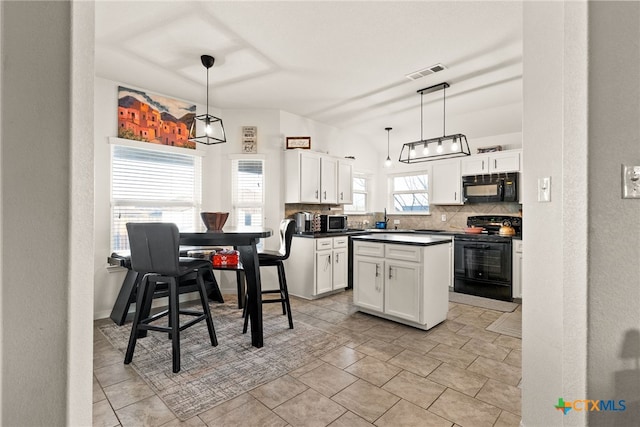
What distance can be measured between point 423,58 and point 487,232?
2997mm

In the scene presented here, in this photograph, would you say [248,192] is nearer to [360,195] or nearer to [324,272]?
[324,272]

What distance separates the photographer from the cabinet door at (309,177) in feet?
15.0

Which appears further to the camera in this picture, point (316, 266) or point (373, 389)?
point (316, 266)

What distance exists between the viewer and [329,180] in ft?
16.5

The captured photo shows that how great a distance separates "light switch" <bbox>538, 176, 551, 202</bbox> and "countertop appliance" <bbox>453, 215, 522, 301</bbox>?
10.7ft

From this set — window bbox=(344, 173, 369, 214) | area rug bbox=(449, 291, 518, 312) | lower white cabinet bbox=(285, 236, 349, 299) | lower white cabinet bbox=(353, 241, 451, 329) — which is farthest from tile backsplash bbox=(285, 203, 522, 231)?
lower white cabinet bbox=(353, 241, 451, 329)

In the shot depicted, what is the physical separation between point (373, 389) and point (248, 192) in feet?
10.6

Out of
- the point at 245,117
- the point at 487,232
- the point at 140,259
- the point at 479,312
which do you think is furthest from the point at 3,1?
the point at 487,232

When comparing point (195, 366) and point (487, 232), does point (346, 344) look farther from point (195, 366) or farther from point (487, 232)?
point (487, 232)

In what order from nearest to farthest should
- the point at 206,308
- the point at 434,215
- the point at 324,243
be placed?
1. the point at 206,308
2. the point at 324,243
3. the point at 434,215

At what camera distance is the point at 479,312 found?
148 inches

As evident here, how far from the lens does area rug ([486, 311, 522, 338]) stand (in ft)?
10.2

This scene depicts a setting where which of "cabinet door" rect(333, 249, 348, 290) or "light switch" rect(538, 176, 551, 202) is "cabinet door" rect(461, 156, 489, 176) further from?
"light switch" rect(538, 176, 551, 202)

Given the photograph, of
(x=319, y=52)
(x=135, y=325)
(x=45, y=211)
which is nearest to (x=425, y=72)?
(x=319, y=52)
